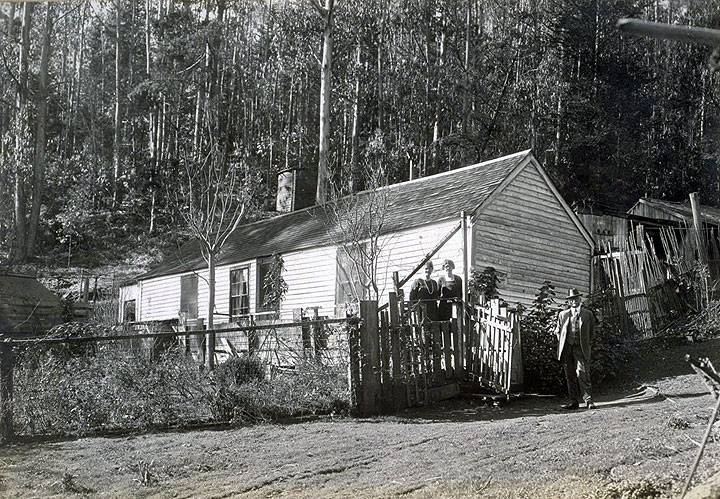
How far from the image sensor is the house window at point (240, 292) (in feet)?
60.4

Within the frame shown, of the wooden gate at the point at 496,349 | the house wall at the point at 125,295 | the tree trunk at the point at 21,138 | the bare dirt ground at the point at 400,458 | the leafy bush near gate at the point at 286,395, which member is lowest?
the bare dirt ground at the point at 400,458

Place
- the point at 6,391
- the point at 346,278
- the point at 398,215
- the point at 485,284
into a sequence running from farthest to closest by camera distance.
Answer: the point at 346,278
the point at 398,215
the point at 485,284
the point at 6,391

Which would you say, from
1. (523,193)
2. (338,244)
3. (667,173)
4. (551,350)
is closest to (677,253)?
(667,173)

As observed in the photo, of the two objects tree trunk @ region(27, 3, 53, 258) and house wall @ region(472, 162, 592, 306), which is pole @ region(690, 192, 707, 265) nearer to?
house wall @ region(472, 162, 592, 306)

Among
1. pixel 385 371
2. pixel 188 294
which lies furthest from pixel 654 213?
pixel 188 294

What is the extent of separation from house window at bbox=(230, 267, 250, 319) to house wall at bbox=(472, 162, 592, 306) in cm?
710

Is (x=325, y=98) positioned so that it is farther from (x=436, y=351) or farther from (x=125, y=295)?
(x=436, y=351)

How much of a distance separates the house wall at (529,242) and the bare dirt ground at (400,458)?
621 cm

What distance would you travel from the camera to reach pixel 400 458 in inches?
228

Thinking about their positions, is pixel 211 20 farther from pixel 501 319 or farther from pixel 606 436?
pixel 606 436

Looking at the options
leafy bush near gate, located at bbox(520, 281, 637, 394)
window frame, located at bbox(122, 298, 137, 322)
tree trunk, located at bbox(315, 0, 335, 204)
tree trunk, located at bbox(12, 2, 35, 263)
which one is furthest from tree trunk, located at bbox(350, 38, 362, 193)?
leafy bush near gate, located at bbox(520, 281, 637, 394)

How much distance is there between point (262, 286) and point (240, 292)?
105 cm

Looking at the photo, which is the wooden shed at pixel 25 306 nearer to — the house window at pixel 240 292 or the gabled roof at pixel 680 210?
the house window at pixel 240 292

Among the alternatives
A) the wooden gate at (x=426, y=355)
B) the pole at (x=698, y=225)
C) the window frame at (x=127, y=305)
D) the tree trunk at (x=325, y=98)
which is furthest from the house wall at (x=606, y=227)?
the window frame at (x=127, y=305)
